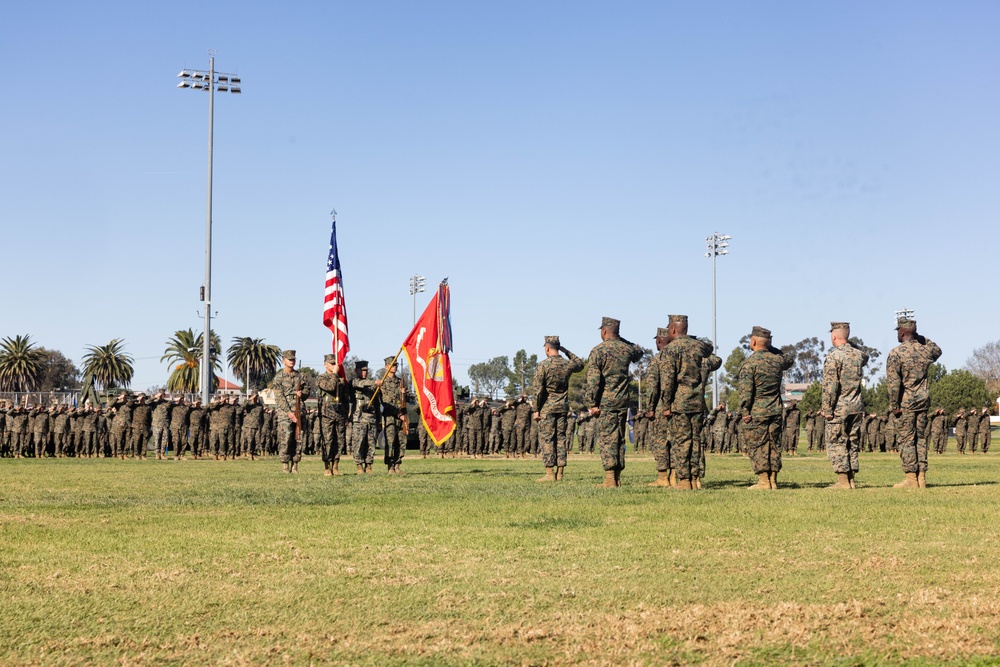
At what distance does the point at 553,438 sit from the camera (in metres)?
16.3

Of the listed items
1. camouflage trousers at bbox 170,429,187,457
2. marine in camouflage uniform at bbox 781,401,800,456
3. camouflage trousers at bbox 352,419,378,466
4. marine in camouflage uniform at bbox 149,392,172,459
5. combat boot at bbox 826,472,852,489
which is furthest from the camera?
marine in camouflage uniform at bbox 781,401,800,456

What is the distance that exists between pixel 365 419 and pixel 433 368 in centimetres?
134

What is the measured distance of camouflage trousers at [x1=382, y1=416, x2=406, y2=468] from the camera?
62.5 feet

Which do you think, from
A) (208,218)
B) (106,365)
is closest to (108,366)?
(106,365)

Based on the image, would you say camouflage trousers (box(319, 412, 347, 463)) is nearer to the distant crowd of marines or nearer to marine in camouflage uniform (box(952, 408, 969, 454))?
the distant crowd of marines

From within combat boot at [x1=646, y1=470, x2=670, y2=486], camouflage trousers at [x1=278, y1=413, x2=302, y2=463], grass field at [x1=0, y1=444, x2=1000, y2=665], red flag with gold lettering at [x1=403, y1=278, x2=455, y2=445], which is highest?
red flag with gold lettering at [x1=403, y1=278, x2=455, y2=445]

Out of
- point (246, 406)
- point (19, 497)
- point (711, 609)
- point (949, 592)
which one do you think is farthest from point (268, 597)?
point (246, 406)

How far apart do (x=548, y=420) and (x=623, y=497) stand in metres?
3.85

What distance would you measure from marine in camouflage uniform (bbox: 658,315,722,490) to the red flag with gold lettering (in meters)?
4.84

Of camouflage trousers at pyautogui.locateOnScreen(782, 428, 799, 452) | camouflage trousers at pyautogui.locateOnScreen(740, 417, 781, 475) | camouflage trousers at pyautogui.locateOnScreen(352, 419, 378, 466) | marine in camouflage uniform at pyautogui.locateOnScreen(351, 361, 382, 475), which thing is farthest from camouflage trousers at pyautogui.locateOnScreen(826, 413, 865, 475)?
camouflage trousers at pyautogui.locateOnScreen(782, 428, 799, 452)

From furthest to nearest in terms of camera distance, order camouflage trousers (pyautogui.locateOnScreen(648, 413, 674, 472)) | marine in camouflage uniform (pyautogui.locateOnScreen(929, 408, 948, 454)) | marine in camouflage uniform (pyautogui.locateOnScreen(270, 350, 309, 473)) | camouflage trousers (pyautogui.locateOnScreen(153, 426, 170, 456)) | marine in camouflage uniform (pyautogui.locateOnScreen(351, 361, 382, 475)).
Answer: marine in camouflage uniform (pyautogui.locateOnScreen(929, 408, 948, 454)) < camouflage trousers (pyautogui.locateOnScreen(153, 426, 170, 456)) < marine in camouflage uniform (pyautogui.locateOnScreen(270, 350, 309, 473)) < marine in camouflage uniform (pyautogui.locateOnScreen(351, 361, 382, 475)) < camouflage trousers (pyautogui.locateOnScreen(648, 413, 674, 472))

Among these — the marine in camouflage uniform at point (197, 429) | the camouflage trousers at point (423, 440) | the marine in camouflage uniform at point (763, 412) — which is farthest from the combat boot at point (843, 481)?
the marine in camouflage uniform at point (197, 429)

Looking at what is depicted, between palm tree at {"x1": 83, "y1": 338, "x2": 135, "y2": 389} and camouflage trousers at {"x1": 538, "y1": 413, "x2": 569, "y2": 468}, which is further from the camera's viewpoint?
palm tree at {"x1": 83, "y1": 338, "x2": 135, "y2": 389}

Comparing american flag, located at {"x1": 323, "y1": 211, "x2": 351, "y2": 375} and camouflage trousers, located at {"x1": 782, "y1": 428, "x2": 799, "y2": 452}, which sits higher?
american flag, located at {"x1": 323, "y1": 211, "x2": 351, "y2": 375}
